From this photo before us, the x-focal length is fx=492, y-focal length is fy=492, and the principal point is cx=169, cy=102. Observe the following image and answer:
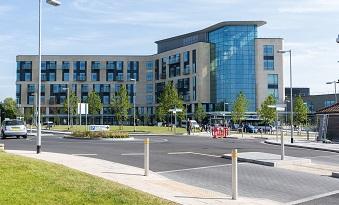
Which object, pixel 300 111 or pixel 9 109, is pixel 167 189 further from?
pixel 9 109

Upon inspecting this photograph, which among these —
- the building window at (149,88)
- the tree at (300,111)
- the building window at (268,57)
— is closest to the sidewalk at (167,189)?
the tree at (300,111)

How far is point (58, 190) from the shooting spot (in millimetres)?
9328

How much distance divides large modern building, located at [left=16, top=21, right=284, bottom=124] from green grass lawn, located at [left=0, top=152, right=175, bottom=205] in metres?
79.1

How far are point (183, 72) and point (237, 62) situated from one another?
45.7ft

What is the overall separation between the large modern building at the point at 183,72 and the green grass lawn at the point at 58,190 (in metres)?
79.1

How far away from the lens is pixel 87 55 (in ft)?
397

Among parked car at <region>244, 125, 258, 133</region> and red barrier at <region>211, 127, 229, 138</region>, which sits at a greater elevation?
red barrier at <region>211, 127, 229, 138</region>

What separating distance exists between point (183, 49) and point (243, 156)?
87891 mm

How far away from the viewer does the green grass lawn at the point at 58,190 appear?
841cm

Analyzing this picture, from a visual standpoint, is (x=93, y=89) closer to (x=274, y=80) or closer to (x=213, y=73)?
(x=213, y=73)

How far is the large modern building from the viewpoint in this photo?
98.6 meters

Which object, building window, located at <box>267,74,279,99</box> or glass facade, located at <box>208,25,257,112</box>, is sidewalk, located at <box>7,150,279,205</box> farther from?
building window, located at <box>267,74,279,99</box>

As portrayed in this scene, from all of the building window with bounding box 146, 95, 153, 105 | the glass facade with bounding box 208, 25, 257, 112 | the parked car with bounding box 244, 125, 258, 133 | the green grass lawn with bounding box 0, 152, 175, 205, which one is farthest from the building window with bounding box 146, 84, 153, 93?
the green grass lawn with bounding box 0, 152, 175, 205

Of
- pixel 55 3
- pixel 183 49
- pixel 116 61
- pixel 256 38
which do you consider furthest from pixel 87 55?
pixel 55 3
